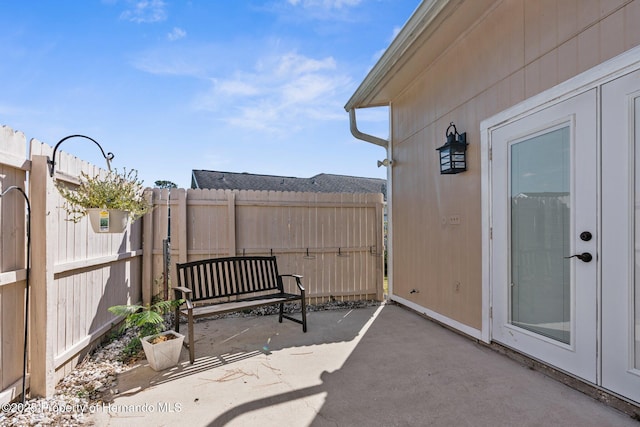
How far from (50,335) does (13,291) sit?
0.40 meters

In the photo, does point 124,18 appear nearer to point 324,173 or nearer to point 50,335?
point 50,335

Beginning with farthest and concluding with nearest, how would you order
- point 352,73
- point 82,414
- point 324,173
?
Result: 1. point 324,173
2. point 352,73
3. point 82,414

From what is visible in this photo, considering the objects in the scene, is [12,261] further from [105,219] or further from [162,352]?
[162,352]

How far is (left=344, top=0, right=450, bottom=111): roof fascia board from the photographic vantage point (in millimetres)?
2614

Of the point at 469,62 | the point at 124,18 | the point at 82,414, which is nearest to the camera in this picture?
the point at 82,414

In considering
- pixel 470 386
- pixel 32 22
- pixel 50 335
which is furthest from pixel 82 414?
pixel 32 22

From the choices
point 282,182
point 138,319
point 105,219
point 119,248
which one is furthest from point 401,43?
point 282,182

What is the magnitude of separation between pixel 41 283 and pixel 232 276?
184 cm

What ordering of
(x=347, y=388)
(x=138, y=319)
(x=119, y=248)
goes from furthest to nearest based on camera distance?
(x=119, y=248) → (x=138, y=319) → (x=347, y=388)

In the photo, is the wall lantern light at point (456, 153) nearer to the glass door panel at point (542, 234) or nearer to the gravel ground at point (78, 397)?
the glass door panel at point (542, 234)

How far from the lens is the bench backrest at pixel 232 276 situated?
338 cm

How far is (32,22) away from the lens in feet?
11.1

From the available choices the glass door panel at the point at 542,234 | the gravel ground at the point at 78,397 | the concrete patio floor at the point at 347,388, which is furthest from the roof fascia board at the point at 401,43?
the gravel ground at the point at 78,397

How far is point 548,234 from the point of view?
2344 mm
